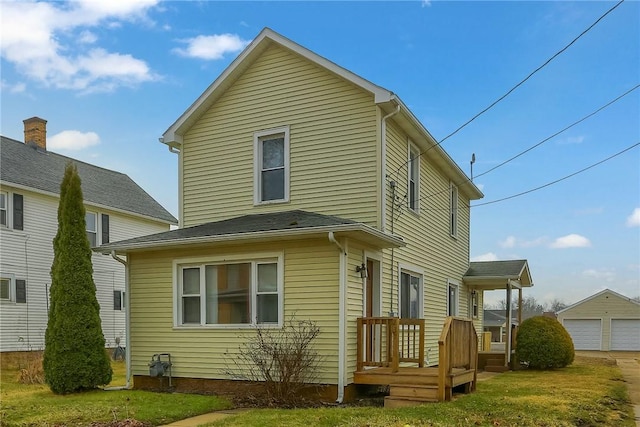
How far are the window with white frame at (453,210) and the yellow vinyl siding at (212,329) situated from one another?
7.78 meters

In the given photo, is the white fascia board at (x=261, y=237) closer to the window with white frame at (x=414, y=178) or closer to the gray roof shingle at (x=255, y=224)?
the gray roof shingle at (x=255, y=224)

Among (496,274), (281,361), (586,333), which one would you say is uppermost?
(496,274)

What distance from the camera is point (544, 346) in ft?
52.5

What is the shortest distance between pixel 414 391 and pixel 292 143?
5.67 meters

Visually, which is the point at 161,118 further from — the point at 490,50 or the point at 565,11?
the point at 565,11

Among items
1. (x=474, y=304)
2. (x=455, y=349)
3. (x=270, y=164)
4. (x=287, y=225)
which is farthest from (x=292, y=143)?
(x=474, y=304)

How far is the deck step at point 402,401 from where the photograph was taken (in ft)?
29.3

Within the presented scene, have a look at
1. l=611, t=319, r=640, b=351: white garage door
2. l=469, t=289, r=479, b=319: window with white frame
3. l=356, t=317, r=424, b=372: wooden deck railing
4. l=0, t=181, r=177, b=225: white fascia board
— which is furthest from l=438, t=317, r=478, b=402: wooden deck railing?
l=611, t=319, r=640, b=351: white garage door

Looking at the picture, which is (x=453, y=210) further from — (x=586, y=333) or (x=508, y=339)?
(x=586, y=333)

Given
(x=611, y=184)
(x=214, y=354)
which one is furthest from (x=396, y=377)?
(x=611, y=184)

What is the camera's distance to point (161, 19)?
43.8 ft

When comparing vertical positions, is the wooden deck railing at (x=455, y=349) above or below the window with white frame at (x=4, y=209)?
below

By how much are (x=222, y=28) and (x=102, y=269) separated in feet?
39.1

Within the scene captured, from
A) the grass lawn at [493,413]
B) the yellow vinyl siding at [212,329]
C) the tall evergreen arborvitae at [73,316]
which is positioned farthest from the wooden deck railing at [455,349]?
the tall evergreen arborvitae at [73,316]
